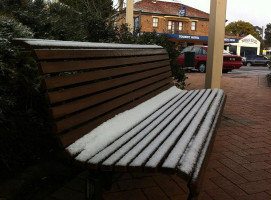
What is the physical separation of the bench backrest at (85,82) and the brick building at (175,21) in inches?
1328

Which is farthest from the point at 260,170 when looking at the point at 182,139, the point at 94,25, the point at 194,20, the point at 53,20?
the point at 194,20

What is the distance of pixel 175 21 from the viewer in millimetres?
39031

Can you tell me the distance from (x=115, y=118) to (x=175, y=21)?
38727mm

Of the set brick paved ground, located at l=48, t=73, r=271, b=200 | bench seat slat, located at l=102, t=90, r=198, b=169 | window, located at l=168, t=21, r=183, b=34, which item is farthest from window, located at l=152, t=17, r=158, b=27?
bench seat slat, located at l=102, t=90, r=198, b=169

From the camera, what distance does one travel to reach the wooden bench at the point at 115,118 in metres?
1.49

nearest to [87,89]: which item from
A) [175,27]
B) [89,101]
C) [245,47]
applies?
[89,101]

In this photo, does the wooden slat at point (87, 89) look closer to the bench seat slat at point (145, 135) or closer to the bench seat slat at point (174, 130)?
the bench seat slat at point (145, 135)

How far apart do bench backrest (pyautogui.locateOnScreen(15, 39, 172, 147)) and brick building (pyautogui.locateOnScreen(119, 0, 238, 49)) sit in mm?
33725

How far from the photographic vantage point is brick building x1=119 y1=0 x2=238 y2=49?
36.7 metres

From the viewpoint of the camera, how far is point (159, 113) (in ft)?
8.78

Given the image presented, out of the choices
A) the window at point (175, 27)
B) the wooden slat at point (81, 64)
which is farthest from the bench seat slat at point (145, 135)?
the window at point (175, 27)

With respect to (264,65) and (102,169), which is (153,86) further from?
(264,65)

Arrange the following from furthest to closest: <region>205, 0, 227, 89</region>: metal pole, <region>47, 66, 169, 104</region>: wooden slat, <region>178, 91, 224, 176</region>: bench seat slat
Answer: <region>205, 0, 227, 89</region>: metal pole < <region>47, 66, 169, 104</region>: wooden slat < <region>178, 91, 224, 176</region>: bench seat slat

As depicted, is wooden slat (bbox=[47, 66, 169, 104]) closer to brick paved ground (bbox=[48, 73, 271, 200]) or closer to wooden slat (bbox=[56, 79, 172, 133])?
wooden slat (bbox=[56, 79, 172, 133])
